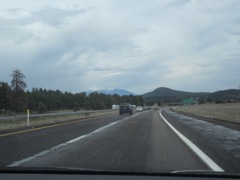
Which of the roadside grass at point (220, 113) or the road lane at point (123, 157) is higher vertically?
the roadside grass at point (220, 113)

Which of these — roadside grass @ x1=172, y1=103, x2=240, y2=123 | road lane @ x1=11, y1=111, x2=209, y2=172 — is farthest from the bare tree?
road lane @ x1=11, y1=111, x2=209, y2=172

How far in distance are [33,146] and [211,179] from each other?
388 inches

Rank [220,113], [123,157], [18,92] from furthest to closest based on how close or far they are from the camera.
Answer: [18,92] < [220,113] < [123,157]

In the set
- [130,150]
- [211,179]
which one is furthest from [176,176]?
[130,150]

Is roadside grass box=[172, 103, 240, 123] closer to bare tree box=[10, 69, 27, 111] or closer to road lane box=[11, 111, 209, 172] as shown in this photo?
road lane box=[11, 111, 209, 172]

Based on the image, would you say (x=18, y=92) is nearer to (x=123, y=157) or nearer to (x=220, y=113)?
(x=220, y=113)

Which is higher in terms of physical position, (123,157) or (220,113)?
(220,113)

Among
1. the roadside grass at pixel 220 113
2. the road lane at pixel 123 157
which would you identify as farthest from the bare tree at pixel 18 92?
the road lane at pixel 123 157

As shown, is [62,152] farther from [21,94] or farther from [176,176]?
[21,94]

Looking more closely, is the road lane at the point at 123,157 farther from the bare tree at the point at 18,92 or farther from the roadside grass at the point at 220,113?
the bare tree at the point at 18,92

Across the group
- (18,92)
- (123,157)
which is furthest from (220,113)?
(18,92)

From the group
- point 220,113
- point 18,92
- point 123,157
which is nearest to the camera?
point 123,157

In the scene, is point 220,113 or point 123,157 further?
point 220,113

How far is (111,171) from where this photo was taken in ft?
18.9
